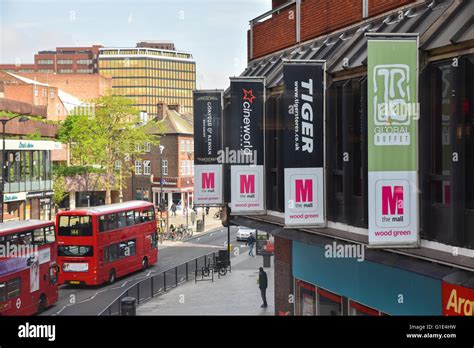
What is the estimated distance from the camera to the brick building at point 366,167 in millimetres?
9000

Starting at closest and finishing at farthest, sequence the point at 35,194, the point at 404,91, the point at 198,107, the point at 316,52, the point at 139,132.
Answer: the point at 404,91 → the point at 316,52 → the point at 198,107 → the point at 35,194 → the point at 139,132

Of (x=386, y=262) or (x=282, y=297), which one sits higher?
(x=386, y=262)

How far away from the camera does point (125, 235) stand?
31.6 m

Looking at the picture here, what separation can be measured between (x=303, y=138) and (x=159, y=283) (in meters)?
18.6

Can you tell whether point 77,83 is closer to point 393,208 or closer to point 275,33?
point 275,33

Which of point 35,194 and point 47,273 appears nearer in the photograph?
point 47,273

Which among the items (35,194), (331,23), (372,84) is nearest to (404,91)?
(372,84)

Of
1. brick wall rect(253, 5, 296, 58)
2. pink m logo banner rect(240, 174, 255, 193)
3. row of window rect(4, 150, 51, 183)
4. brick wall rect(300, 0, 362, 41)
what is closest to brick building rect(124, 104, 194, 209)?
row of window rect(4, 150, 51, 183)

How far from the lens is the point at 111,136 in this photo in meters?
50.1

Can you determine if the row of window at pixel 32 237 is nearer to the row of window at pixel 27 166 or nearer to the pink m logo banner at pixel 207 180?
the pink m logo banner at pixel 207 180

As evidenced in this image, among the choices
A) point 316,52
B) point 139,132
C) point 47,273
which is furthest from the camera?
point 139,132

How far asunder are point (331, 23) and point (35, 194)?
1262 inches

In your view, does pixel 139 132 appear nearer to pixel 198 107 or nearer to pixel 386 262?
pixel 198 107

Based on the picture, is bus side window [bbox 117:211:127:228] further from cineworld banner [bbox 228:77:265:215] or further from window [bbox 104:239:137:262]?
cineworld banner [bbox 228:77:265:215]
